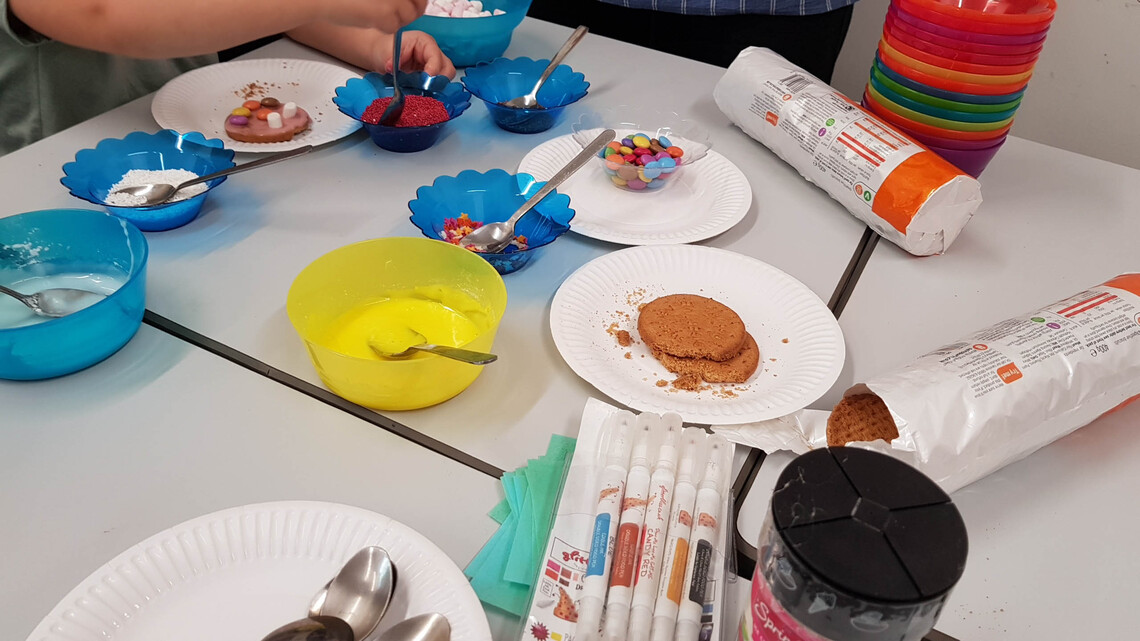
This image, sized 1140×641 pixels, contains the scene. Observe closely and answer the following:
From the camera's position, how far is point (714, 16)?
1.81m

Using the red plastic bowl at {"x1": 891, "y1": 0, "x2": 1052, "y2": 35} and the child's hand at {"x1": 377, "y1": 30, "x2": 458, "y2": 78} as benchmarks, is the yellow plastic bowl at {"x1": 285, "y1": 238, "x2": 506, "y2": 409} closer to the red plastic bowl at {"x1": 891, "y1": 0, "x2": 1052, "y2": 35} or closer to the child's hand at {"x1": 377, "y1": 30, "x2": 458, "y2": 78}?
the child's hand at {"x1": 377, "y1": 30, "x2": 458, "y2": 78}

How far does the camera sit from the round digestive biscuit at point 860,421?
737 mm

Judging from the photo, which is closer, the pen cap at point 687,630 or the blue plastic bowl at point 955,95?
the pen cap at point 687,630

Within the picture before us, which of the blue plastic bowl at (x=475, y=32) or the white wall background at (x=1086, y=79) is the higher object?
the blue plastic bowl at (x=475, y=32)

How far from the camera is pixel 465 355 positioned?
722 millimetres

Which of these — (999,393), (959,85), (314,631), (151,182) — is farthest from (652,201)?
(314,631)

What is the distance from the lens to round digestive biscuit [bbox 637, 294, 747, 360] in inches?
33.3

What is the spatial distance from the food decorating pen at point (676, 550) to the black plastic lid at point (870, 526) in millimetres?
195

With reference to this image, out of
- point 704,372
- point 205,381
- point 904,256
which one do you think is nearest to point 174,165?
point 205,381

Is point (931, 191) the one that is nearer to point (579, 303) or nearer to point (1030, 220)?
point (1030, 220)

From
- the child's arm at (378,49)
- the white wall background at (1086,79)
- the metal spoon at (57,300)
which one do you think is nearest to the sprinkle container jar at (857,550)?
the metal spoon at (57,300)

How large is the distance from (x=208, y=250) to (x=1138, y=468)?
3.50 feet

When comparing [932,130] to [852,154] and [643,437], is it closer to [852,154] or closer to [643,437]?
[852,154]

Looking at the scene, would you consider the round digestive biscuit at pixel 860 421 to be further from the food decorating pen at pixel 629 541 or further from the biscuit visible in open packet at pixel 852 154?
the biscuit visible in open packet at pixel 852 154
